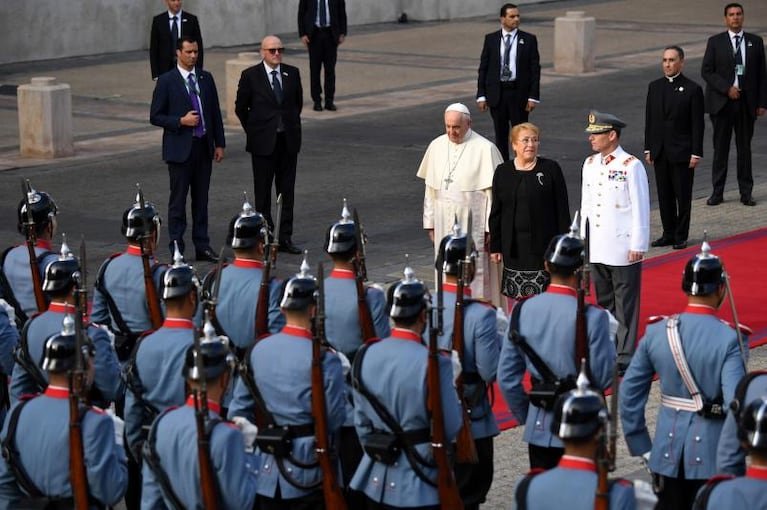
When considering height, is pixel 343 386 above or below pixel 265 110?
below

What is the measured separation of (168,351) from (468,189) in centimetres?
487

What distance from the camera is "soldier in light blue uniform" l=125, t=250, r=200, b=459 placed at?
790 cm

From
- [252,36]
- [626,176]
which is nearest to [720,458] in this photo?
[626,176]

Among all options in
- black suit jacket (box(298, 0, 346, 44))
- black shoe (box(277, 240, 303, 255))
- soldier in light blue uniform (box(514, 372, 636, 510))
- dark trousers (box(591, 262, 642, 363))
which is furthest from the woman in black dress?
black suit jacket (box(298, 0, 346, 44))

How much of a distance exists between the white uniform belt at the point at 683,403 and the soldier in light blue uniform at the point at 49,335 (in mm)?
2848

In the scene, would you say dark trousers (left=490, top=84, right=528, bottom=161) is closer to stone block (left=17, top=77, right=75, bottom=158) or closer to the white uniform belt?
stone block (left=17, top=77, right=75, bottom=158)

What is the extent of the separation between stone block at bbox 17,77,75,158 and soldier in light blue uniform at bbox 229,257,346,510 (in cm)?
1303

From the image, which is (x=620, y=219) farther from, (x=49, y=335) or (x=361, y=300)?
(x=49, y=335)

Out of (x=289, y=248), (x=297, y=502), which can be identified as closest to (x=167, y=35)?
(x=289, y=248)

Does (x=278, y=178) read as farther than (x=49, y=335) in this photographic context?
Yes

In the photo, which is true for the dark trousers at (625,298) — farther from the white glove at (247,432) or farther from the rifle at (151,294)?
the white glove at (247,432)

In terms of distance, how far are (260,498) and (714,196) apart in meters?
10.6

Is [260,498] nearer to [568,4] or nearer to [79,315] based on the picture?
[79,315]

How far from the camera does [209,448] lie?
21.6ft
